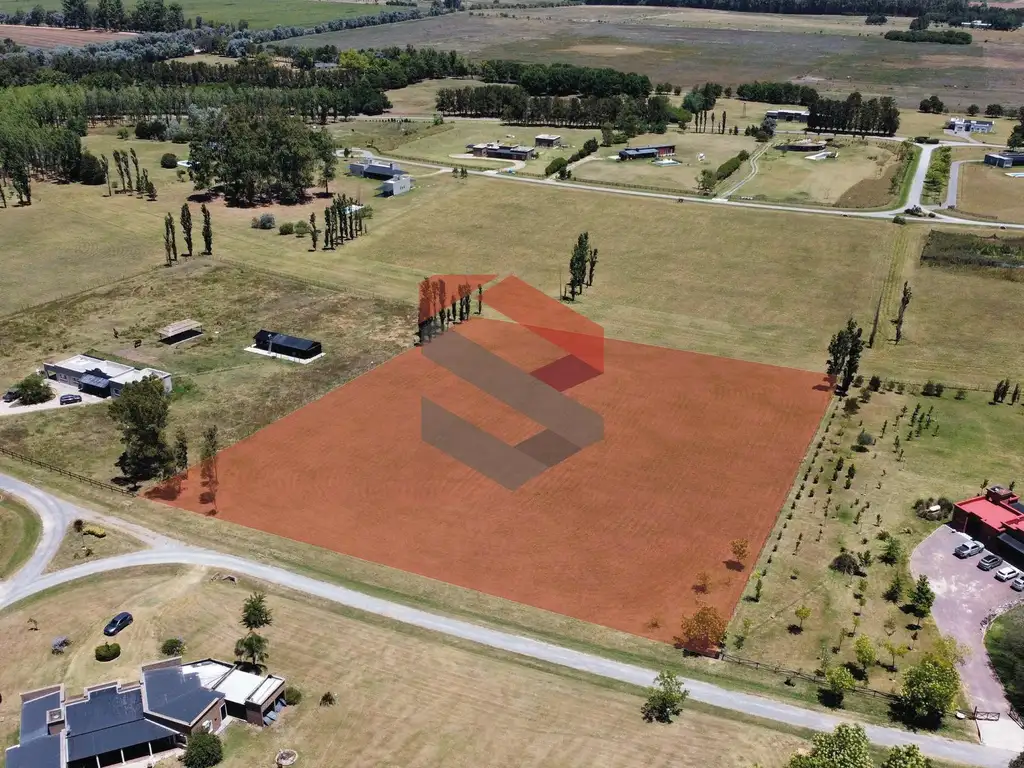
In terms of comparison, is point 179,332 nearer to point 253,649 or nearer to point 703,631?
point 253,649

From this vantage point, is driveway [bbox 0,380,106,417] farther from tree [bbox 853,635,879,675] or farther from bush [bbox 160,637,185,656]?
tree [bbox 853,635,879,675]

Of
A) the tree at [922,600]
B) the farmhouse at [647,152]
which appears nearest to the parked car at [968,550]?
the tree at [922,600]

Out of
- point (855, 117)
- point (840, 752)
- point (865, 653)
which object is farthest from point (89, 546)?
point (855, 117)

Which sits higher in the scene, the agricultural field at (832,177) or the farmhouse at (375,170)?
the agricultural field at (832,177)

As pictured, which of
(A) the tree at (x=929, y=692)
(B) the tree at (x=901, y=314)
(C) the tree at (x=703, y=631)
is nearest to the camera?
(A) the tree at (x=929, y=692)

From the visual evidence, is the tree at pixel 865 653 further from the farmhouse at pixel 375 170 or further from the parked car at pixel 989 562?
the farmhouse at pixel 375 170

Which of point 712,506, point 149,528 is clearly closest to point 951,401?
point 712,506

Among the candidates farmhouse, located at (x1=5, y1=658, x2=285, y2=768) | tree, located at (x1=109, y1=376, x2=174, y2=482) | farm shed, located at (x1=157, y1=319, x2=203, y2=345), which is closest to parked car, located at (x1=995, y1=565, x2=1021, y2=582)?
farmhouse, located at (x1=5, y1=658, x2=285, y2=768)
